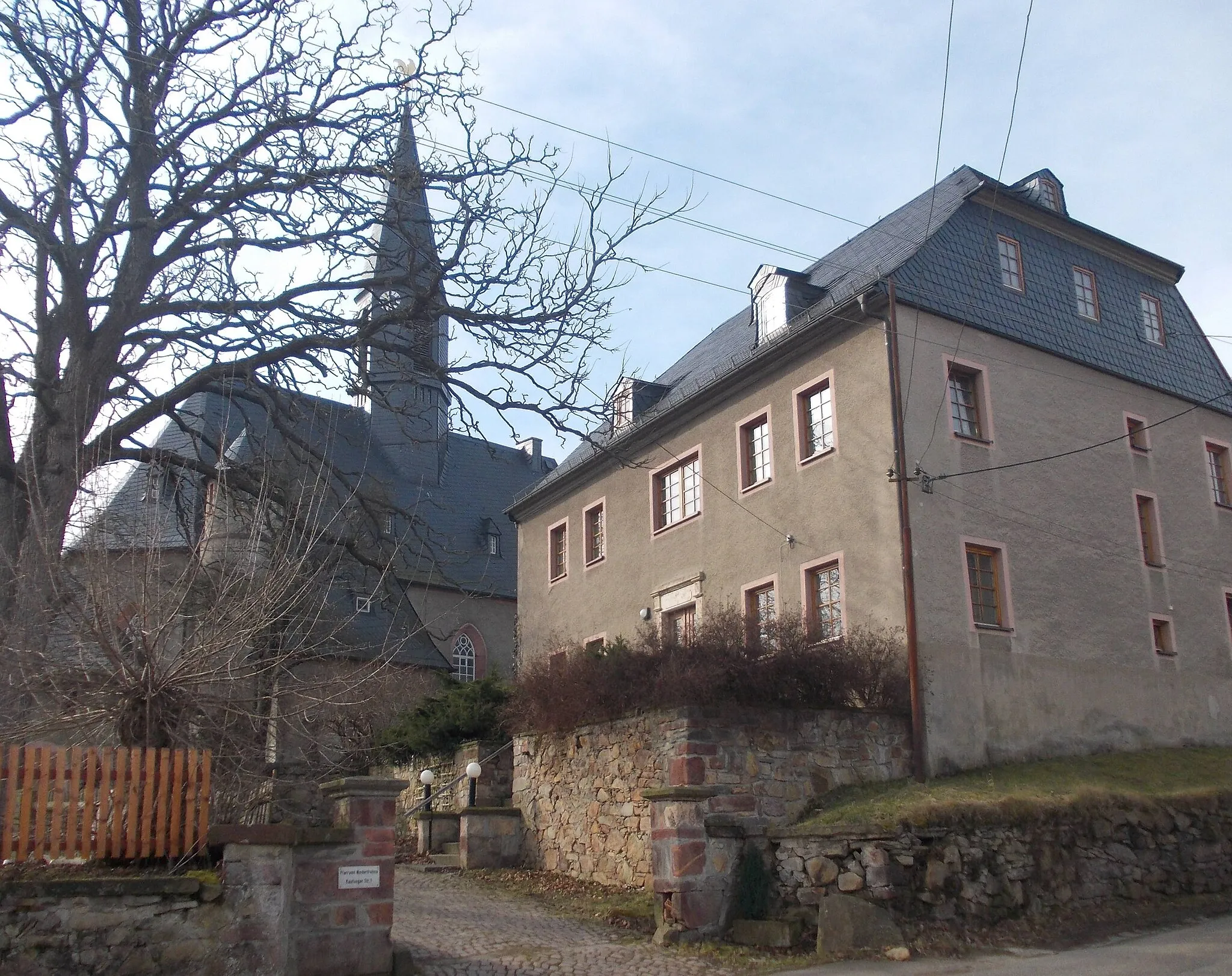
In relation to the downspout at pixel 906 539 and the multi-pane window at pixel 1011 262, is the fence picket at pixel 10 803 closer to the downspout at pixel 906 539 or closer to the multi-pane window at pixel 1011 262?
the downspout at pixel 906 539

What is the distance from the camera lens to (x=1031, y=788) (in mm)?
13391

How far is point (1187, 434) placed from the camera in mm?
20172

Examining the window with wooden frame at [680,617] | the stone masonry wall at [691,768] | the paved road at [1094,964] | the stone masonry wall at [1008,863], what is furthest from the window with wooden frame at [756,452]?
the paved road at [1094,964]

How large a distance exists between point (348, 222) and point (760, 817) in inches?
300

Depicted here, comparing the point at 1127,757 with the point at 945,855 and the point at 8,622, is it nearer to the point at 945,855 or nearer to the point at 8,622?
the point at 945,855

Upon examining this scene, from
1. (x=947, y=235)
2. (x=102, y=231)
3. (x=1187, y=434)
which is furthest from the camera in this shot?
(x=1187, y=434)

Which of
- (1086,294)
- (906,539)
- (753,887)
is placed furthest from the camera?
(1086,294)

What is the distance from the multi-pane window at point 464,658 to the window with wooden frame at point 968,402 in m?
21.5

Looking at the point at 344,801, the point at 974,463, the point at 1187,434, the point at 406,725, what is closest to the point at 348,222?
the point at 344,801

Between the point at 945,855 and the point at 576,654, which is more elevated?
the point at 576,654

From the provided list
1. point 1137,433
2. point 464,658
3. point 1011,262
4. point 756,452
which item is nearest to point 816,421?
point 756,452

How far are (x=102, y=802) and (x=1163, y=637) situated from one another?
16.1 metres

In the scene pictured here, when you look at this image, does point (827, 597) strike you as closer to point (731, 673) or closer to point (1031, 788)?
point (731, 673)

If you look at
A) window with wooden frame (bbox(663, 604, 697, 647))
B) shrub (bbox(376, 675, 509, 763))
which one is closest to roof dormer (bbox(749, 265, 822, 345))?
window with wooden frame (bbox(663, 604, 697, 647))
